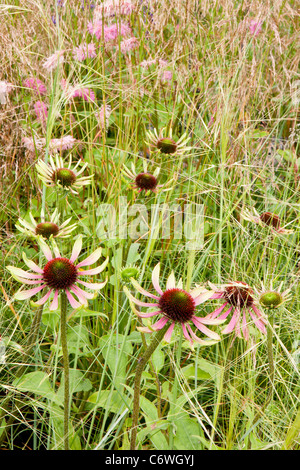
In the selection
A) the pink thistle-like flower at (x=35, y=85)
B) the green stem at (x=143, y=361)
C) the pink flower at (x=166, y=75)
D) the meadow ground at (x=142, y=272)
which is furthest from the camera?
the pink flower at (x=166, y=75)

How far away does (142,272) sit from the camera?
1.00 meters

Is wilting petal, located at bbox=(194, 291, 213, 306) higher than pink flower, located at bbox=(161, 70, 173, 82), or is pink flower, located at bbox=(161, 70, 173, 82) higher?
pink flower, located at bbox=(161, 70, 173, 82)

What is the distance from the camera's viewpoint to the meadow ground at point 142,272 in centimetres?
83

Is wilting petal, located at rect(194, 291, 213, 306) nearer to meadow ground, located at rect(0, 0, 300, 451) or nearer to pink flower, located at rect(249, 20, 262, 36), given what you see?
meadow ground, located at rect(0, 0, 300, 451)

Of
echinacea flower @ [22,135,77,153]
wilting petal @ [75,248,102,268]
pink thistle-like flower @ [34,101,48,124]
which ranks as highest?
pink thistle-like flower @ [34,101,48,124]

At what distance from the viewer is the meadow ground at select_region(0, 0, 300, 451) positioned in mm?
835

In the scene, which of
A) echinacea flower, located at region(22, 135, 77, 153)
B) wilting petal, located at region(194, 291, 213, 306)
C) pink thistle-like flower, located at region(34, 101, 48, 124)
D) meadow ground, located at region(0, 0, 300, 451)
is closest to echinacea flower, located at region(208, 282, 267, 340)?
meadow ground, located at region(0, 0, 300, 451)

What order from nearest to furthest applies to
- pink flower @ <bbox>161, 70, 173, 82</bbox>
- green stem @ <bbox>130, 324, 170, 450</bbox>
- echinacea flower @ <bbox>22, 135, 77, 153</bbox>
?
green stem @ <bbox>130, 324, 170, 450</bbox> → echinacea flower @ <bbox>22, 135, 77, 153</bbox> → pink flower @ <bbox>161, 70, 173, 82</bbox>

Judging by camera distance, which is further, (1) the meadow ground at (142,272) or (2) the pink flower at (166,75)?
(2) the pink flower at (166,75)

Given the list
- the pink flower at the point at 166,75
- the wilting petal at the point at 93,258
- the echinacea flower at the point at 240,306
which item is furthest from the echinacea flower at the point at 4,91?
the echinacea flower at the point at 240,306

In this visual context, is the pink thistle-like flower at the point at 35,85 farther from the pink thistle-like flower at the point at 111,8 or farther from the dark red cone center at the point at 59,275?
the dark red cone center at the point at 59,275

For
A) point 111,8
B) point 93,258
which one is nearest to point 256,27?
point 111,8

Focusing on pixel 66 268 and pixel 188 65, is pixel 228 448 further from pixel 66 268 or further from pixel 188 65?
pixel 188 65

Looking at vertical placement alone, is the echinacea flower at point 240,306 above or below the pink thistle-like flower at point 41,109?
below
